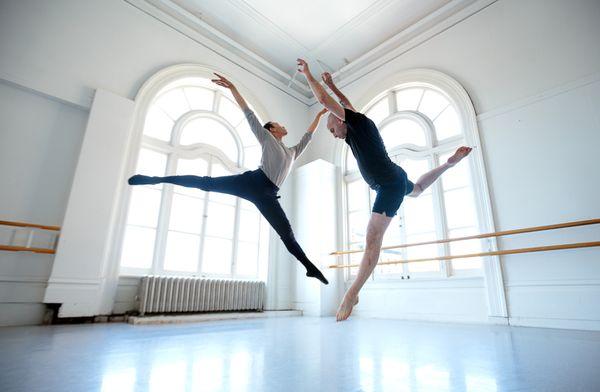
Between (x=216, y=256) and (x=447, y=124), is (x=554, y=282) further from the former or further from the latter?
(x=216, y=256)

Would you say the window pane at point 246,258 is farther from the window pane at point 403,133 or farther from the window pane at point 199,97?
the window pane at point 403,133

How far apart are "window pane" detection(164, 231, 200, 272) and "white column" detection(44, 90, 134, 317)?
0.75 m

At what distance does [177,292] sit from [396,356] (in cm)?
313

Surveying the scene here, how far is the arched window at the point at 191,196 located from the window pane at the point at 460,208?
9.24 feet

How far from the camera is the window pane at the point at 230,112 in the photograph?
554cm

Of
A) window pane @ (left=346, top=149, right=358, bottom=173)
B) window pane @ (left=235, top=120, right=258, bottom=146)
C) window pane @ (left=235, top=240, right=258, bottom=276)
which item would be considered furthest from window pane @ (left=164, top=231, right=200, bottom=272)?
window pane @ (left=346, top=149, right=358, bottom=173)

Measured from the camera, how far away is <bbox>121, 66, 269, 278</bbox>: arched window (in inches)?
169

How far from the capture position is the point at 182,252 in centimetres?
452

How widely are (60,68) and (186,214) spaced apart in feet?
7.49

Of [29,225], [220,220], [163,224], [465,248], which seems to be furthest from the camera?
[220,220]

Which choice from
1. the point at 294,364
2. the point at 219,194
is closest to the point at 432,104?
the point at 219,194

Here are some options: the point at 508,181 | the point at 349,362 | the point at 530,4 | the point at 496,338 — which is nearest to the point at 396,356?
the point at 349,362

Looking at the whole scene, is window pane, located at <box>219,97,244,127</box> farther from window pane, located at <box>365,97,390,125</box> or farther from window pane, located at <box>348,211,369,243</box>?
window pane, located at <box>348,211,369,243</box>

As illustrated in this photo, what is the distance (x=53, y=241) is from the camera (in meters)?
3.45
